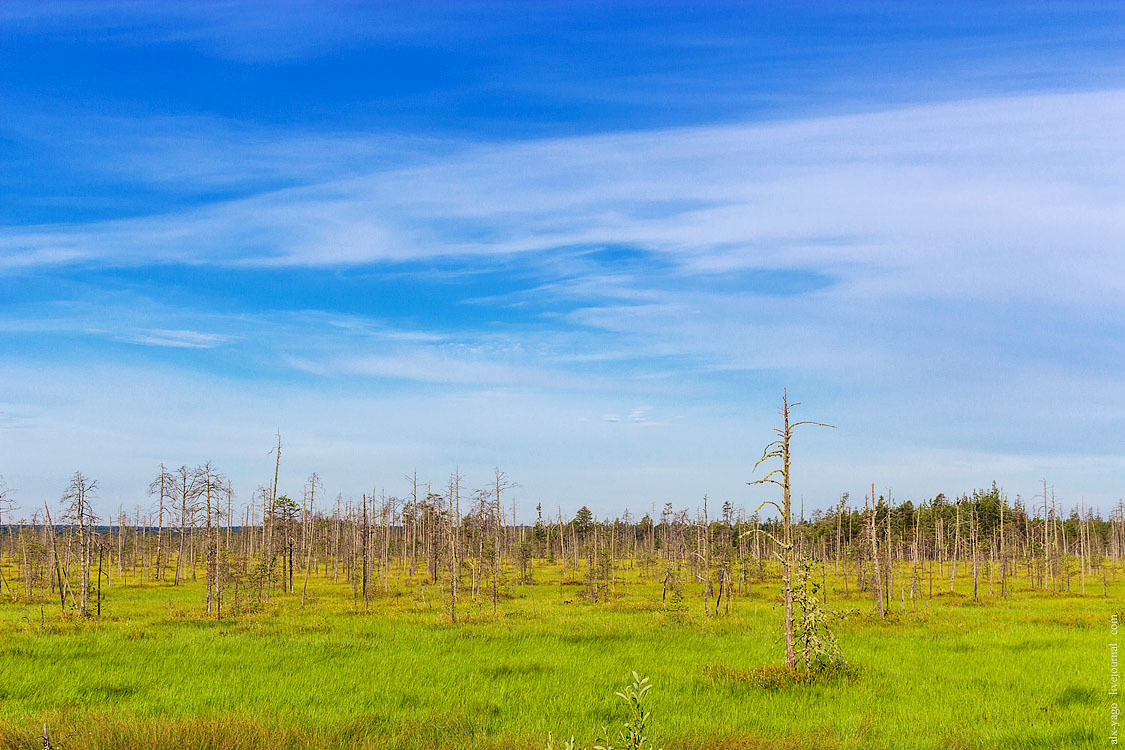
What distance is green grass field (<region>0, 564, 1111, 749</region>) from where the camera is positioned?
14867 millimetres

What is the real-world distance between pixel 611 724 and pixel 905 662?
13734 millimetres

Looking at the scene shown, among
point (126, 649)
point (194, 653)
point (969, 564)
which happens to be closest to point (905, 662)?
point (194, 653)

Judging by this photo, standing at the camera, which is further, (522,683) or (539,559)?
(539,559)

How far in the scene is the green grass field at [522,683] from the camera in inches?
585

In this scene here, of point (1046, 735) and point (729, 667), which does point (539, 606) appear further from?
point (1046, 735)

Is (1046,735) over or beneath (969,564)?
over

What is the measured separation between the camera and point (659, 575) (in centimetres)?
8044

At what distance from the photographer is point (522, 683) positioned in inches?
821

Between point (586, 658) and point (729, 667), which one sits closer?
point (729, 667)

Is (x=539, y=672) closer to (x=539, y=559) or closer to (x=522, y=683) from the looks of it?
(x=522, y=683)

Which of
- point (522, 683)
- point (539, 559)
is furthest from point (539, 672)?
point (539, 559)

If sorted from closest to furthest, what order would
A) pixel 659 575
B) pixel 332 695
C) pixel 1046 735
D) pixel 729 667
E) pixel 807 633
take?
1. pixel 1046 735
2. pixel 332 695
3. pixel 807 633
4. pixel 729 667
5. pixel 659 575

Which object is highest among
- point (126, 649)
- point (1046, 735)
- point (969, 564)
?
point (1046, 735)

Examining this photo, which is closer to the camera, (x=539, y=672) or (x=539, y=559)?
(x=539, y=672)
